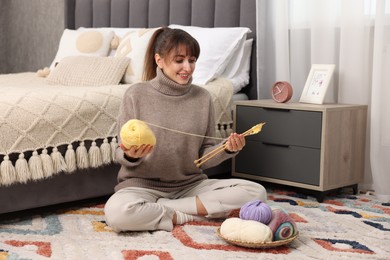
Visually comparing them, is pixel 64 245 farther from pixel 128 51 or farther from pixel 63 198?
pixel 128 51

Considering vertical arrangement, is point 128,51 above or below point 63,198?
above

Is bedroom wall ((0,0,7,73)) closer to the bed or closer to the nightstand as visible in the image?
the bed

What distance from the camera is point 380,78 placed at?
Answer: 2.59 metres

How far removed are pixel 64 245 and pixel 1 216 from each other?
451 millimetres

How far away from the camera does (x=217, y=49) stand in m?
2.89

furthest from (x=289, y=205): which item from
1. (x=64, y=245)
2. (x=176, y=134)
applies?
(x=64, y=245)

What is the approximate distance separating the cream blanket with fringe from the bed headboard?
88 centimetres

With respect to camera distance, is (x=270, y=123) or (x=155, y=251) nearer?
(x=155, y=251)

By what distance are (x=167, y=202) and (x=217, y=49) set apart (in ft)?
3.42

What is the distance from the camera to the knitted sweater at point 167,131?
6.89 ft

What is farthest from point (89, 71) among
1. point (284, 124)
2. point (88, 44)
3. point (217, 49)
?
point (284, 124)

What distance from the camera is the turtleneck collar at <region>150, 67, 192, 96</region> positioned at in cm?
212

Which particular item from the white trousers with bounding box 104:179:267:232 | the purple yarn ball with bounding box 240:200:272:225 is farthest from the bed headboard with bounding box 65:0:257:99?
the purple yarn ball with bounding box 240:200:272:225

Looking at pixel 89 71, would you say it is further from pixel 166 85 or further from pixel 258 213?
pixel 258 213
